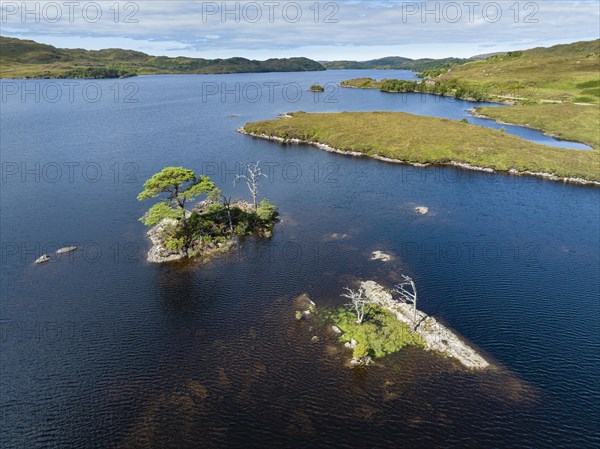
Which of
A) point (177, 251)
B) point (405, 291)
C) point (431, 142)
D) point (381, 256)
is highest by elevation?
point (431, 142)

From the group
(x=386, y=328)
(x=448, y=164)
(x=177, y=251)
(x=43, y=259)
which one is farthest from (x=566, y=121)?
(x=43, y=259)

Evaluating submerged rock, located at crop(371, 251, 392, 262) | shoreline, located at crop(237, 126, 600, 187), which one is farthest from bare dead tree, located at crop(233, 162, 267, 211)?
shoreline, located at crop(237, 126, 600, 187)

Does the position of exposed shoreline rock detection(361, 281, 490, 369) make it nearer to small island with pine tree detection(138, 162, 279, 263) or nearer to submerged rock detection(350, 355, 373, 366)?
submerged rock detection(350, 355, 373, 366)

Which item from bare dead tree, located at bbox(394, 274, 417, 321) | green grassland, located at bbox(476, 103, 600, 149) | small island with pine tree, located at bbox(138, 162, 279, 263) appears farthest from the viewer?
green grassland, located at bbox(476, 103, 600, 149)

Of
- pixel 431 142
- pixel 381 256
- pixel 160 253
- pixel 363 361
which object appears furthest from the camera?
pixel 431 142

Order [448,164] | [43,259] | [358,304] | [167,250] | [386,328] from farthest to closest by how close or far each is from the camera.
→ [448,164] → [167,250] → [43,259] → [358,304] → [386,328]

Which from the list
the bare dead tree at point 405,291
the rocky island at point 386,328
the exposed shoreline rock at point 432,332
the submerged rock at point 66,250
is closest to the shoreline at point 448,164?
the bare dead tree at point 405,291

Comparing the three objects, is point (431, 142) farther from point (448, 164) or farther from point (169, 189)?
point (169, 189)
